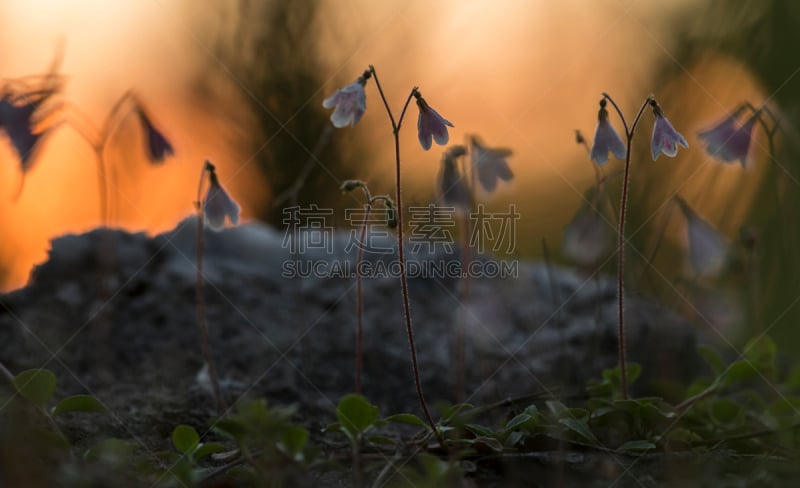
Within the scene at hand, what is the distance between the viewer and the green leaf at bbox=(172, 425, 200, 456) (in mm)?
1239

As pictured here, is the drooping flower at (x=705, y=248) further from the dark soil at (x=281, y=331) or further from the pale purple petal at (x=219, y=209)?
the pale purple petal at (x=219, y=209)

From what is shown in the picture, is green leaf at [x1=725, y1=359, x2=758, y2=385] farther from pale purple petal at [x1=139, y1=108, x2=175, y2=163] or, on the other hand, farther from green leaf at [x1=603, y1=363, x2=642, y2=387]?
pale purple petal at [x1=139, y1=108, x2=175, y2=163]

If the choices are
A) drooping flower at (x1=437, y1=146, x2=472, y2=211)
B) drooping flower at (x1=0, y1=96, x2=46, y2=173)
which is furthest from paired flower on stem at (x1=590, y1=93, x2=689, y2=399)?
drooping flower at (x1=0, y1=96, x2=46, y2=173)

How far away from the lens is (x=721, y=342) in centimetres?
266

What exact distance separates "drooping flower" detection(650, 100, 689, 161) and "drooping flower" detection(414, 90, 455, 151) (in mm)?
445

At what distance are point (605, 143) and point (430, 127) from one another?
0.41 metres

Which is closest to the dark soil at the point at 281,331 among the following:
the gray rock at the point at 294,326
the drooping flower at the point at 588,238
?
the gray rock at the point at 294,326

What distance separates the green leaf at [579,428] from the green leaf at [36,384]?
2.92ft

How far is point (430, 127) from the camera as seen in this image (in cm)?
162

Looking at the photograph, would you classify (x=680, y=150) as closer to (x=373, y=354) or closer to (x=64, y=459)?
(x=373, y=354)

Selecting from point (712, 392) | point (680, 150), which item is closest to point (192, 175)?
point (680, 150)

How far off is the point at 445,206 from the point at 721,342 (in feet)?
3.94

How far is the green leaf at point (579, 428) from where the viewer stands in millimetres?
1281

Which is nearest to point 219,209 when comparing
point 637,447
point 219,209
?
point 219,209
